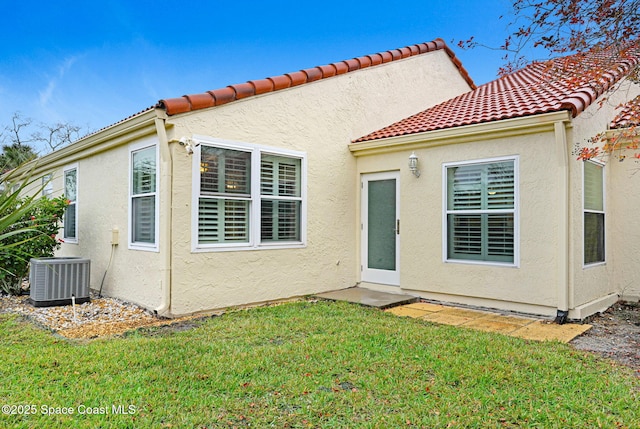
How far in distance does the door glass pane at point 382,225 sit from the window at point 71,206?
6.41 metres

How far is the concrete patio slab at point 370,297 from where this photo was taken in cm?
774

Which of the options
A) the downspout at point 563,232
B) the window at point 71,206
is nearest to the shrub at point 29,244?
the window at point 71,206

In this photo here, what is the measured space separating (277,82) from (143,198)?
3.02 metres

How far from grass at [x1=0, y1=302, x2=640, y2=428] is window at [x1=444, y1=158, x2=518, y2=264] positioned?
1.98m

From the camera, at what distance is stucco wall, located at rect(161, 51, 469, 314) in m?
6.87

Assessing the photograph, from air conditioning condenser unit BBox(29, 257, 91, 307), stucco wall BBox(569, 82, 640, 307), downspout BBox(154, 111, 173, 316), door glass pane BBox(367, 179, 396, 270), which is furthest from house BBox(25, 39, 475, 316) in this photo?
stucco wall BBox(569, 82, 640, 307)

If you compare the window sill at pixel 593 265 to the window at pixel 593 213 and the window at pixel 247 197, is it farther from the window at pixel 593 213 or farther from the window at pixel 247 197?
the window at pixel 247 197

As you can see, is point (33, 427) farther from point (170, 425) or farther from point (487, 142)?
point (487, 142)

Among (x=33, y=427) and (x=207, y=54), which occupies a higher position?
(x=207, y=54)

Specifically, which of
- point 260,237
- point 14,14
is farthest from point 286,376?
point 14,14

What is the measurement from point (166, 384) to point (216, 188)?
3.70 m

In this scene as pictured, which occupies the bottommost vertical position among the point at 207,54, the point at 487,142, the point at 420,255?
the point at 420,255

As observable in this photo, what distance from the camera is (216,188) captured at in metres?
7.18

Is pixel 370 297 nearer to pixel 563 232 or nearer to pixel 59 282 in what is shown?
pixel 563 232
